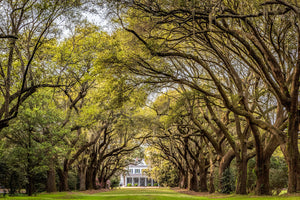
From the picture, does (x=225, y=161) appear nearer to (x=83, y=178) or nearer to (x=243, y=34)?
(x=243, y=34)

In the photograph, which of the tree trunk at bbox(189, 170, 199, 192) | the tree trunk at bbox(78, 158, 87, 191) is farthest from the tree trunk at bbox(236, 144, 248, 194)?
the tree trunk at bbox(78, 158, 87, 191)

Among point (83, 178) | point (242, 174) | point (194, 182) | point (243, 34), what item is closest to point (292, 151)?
point (243, 34)

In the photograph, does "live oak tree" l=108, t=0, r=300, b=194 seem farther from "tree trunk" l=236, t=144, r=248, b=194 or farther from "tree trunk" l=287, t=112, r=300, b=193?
"tree trunk" l=236, t=144, r=248, b=194

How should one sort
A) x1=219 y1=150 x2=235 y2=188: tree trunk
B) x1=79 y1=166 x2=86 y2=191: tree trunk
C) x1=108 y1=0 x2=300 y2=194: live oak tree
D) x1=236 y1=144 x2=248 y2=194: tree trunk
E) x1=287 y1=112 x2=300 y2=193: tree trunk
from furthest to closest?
1. x1=79 y1=166 x2=86 y2=191: tree trunk
2. x1=219 y1=150 x2=235 y2=188: tree trunk
3. x1=236 y1=144 x2=248 y2=194: tree trunk
4. x1=287 y1=112 x2=300 y2=193: tree trunk
5. x1=108 y1=0 x2=300 y2=194: live oak tree

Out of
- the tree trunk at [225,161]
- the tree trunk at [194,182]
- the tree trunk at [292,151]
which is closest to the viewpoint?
the tree trunk at [292,151]

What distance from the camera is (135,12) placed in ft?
42.9

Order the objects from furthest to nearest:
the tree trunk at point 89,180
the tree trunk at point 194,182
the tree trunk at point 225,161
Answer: the tree trunk at point 89,180, the tree trunk at point 194,182, the tree trunk at point 225,161

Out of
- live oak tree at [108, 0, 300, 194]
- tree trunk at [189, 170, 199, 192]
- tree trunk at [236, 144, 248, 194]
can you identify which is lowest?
tree trunk at [189, 170, 199, 192]

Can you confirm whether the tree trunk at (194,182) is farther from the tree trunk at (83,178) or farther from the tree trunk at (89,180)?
the tree trunk at (83,178)

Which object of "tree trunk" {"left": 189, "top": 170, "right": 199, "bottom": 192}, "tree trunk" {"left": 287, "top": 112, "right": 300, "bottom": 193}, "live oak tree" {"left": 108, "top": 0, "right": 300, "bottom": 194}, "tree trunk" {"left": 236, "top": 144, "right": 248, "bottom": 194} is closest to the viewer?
"live oak tree" {"left": 108, "top": 0, "right": 300, "bottom": 194}

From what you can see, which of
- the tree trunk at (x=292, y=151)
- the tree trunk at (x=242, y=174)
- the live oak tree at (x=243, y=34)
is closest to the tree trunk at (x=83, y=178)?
the tree trunk at (x=242, y=174)

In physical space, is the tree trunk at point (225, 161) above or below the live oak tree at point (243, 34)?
below

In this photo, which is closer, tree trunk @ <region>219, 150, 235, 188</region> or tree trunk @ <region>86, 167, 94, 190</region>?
tree trunk @ <region>219, 150, 235, 188</region>

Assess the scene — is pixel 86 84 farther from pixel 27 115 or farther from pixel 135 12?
pixel 135 12
